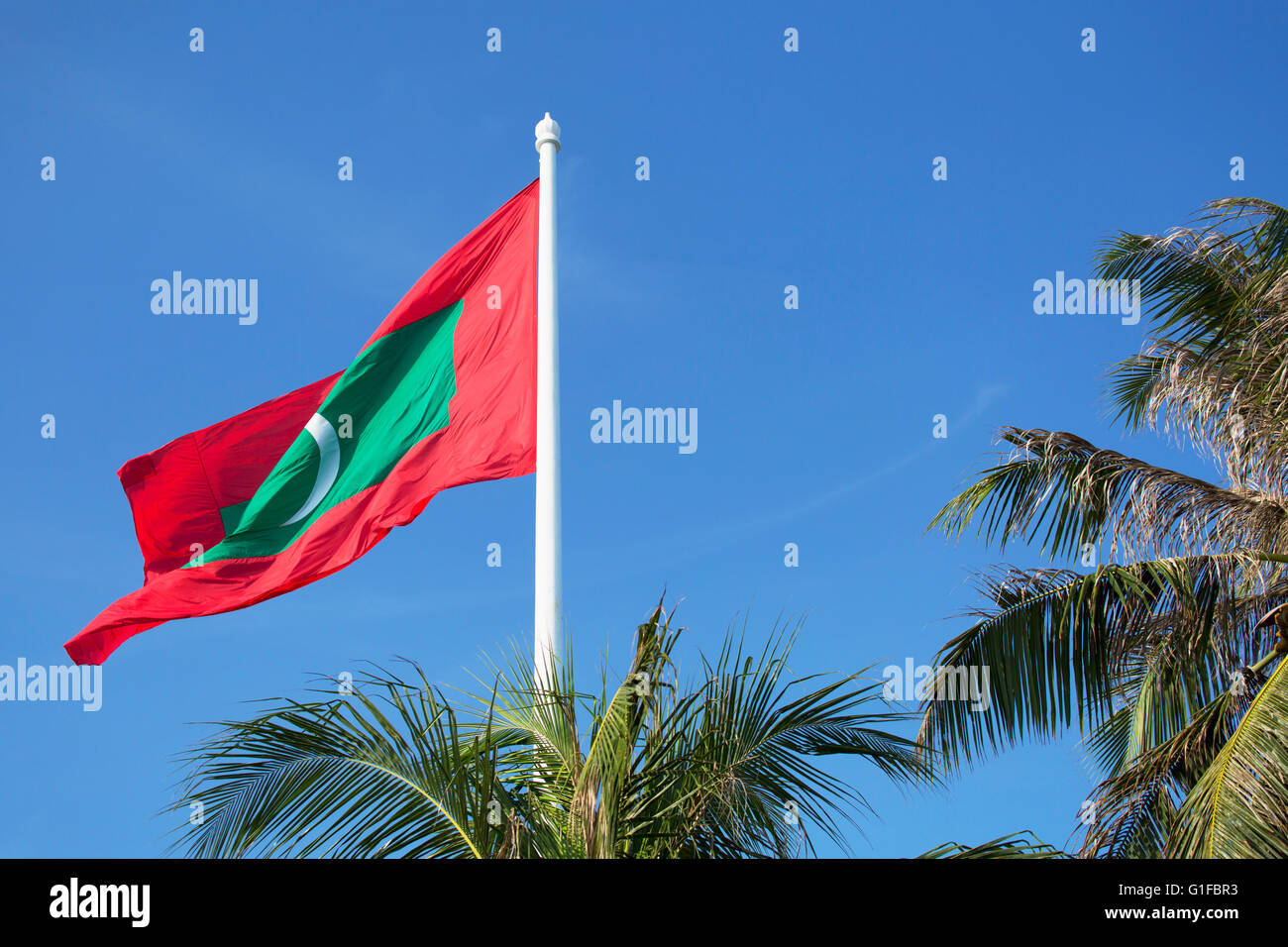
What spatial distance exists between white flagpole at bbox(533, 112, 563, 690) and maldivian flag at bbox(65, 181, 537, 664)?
0.57m

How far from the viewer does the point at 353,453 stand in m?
12.2

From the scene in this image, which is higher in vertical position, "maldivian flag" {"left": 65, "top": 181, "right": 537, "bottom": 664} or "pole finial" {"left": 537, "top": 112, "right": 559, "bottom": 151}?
"pole finial" {"left": 537, "top": 112, "right": 559, "bottom": 151}

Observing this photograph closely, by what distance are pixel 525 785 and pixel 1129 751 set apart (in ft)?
28.6

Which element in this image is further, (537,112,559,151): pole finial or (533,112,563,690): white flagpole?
(537,112,559,151): pole finial

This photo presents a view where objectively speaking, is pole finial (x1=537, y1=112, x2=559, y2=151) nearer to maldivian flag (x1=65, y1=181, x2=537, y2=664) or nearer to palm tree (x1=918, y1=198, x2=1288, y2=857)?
maldivian flag (x1=65, y1=181, x2=537, y2=664)

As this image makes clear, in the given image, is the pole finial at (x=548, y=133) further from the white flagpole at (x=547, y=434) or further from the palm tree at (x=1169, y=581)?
the palm tree at (x=1169, y=581)

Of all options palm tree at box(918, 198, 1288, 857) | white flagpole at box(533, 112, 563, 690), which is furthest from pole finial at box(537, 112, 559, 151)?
palm tree at box(918, 198, 1288, 857)

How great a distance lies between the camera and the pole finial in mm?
11789

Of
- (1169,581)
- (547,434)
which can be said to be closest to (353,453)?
(547,434)

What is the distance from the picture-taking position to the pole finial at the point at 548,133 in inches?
464

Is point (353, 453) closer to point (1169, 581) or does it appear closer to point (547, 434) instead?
point (547, 434)

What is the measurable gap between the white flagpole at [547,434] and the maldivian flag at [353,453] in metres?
0.57
